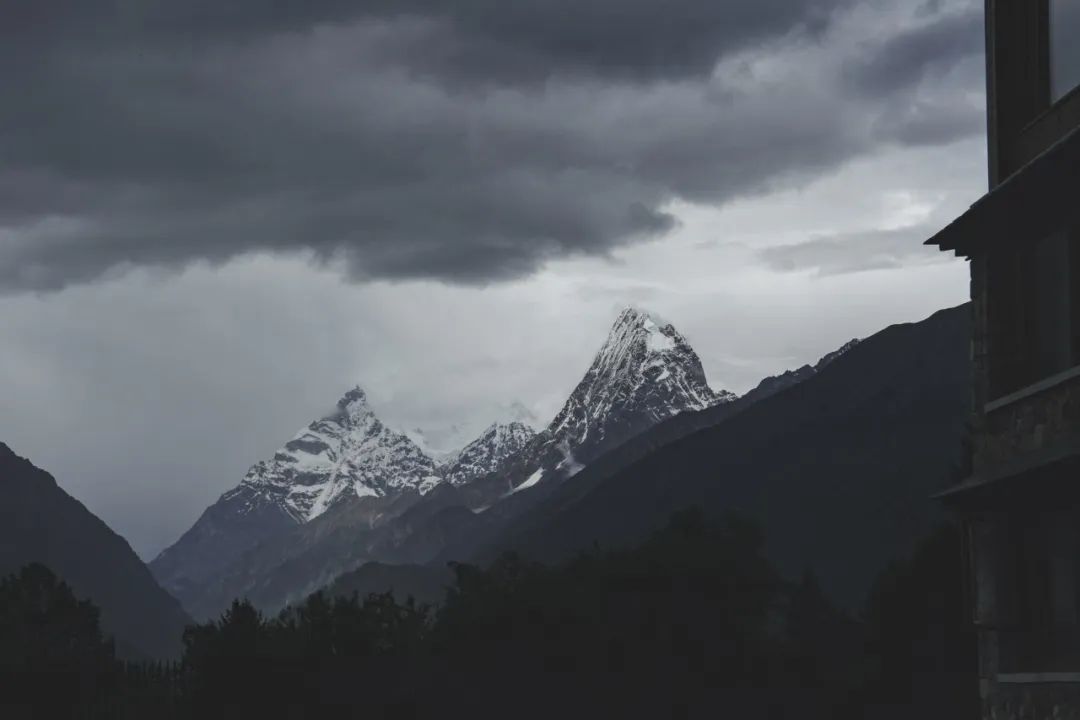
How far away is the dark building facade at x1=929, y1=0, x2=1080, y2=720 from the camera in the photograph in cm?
2316

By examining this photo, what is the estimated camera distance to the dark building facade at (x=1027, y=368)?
2316cm

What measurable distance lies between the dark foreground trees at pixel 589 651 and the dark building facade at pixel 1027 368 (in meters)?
39.4

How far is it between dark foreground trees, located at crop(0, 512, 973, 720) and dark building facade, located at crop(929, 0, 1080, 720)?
129 feet

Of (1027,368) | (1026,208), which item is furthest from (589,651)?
(1026,208)

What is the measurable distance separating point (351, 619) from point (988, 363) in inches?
2477

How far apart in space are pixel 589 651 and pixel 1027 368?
211 ft

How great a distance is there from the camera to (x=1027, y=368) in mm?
24703

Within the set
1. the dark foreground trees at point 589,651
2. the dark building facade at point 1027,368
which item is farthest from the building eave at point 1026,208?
the dark foreground trees at point 589,651

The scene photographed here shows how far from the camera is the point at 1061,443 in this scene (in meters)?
22.7

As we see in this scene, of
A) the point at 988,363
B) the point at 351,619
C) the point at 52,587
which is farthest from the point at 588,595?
the point at 988,363

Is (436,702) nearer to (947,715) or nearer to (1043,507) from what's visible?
(947,715)

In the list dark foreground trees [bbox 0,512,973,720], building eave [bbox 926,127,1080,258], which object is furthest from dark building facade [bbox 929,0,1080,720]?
dark foreground trees [bbox 0,512,973,720]

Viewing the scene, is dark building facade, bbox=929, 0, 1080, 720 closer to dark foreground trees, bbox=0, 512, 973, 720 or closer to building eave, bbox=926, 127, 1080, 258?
building eave, bbox=926, 127, 1080, 258

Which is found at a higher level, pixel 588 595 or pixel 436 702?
pixel 588 595
